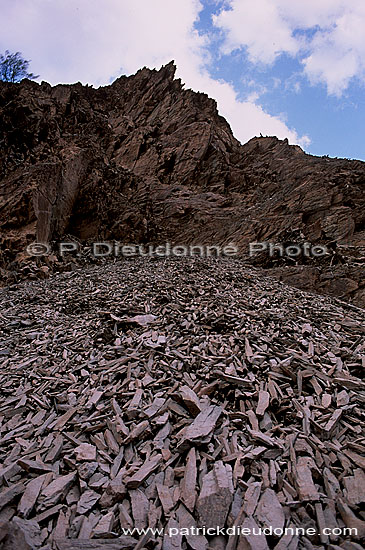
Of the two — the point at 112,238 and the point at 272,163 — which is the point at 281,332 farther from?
the point at 272,163

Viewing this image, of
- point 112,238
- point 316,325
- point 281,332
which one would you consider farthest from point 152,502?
point 112,238

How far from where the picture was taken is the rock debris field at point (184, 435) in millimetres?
1451

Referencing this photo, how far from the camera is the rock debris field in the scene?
145 cm

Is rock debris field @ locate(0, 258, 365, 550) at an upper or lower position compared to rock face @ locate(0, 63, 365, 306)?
lower

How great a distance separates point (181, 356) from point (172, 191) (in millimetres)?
18793

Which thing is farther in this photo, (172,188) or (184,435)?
(172,188)

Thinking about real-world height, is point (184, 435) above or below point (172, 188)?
below

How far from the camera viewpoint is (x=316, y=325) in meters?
4.28

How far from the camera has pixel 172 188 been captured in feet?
68.1

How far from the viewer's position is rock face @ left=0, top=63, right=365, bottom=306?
11.5 metres

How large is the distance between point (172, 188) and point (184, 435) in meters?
20.3

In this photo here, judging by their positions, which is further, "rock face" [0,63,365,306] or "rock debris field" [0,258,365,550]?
"rock face" [0,63,365,306]

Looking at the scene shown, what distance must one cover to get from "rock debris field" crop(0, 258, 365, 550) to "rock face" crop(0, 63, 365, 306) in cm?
604

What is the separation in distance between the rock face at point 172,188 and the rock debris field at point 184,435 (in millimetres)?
6037
